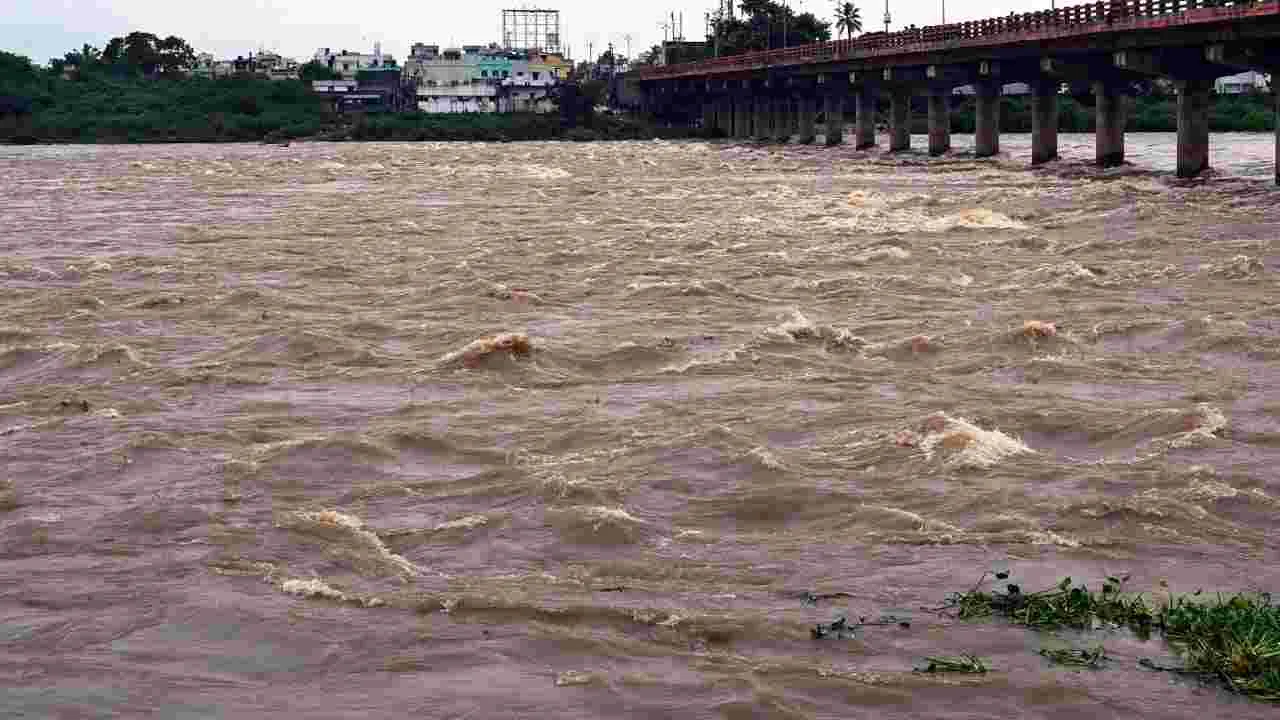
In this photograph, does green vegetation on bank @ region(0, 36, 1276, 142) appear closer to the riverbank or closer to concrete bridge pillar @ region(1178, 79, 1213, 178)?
the riverbank

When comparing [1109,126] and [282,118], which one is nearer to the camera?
[1109,126]

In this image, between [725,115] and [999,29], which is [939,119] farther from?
[725,115]

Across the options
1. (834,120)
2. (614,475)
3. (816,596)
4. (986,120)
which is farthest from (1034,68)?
(816,596)

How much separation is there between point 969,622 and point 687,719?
2243mm

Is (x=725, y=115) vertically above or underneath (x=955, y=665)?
above

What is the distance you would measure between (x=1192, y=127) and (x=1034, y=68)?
19276mm

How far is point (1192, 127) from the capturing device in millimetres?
62812

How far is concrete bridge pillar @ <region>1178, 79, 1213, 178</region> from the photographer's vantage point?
202 feet

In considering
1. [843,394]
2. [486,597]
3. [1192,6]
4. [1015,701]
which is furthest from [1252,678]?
[1192,6]

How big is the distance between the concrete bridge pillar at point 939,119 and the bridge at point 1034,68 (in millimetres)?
52

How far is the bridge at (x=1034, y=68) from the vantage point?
58.9 m

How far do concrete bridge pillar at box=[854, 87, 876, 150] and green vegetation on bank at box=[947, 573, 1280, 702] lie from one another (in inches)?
3832

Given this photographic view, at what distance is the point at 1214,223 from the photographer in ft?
132

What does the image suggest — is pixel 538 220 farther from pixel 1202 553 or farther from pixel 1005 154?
pixel 1005 154
